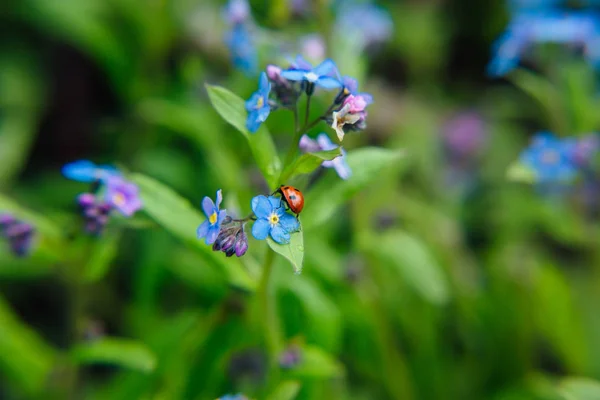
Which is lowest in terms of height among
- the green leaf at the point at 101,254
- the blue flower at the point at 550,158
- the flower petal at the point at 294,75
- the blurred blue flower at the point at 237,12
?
the green leaf at the point at 101,254

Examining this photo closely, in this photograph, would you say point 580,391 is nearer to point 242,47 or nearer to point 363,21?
point 242,47

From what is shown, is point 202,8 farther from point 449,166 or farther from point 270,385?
point 270,385

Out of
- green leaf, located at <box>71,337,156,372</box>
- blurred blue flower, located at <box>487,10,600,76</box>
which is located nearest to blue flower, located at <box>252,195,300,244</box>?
green leaf, located at <box>71,337,156,372</box>

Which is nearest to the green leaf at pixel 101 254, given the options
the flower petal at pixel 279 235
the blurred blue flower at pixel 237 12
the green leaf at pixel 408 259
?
the flower petal at pixel 279 235

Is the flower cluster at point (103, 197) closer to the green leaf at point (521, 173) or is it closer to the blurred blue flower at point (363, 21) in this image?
the green leaf at point (521, 173)

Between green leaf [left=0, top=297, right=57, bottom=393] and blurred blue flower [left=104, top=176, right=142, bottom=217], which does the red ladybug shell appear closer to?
blurred blue flower [left=104, top=176, right=142, bottom=217]

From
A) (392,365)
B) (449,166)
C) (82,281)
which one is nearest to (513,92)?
(449,166)
